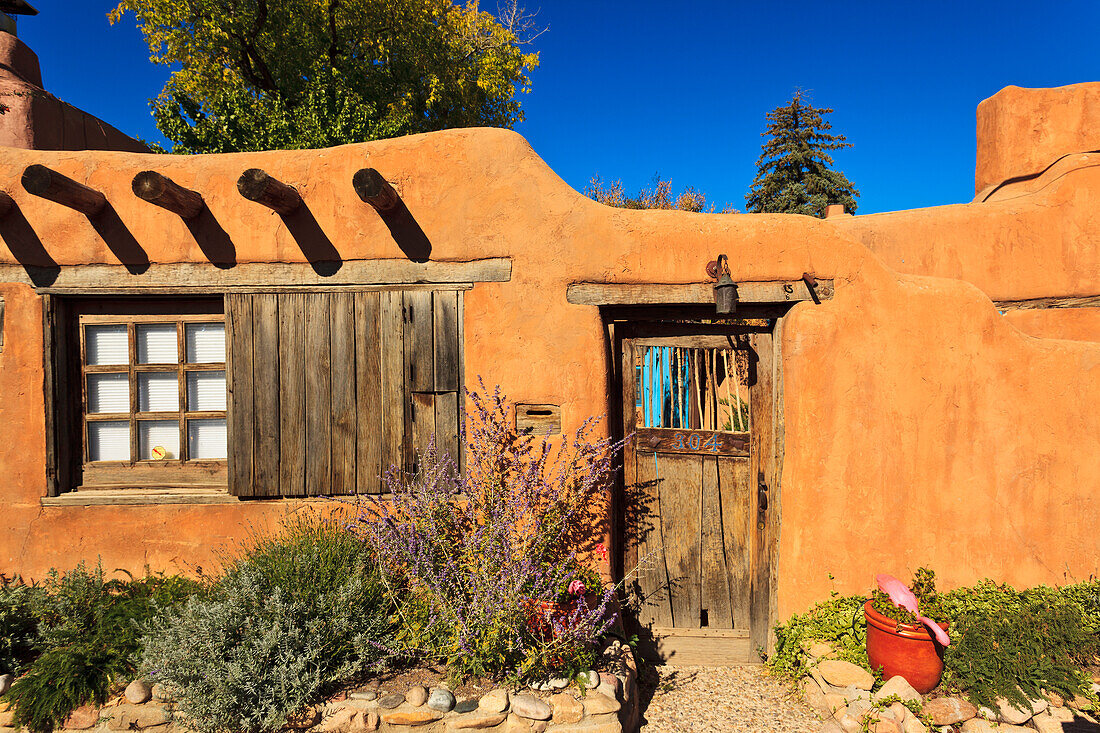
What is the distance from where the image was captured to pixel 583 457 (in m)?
3.71

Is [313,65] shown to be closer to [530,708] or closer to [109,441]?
[109,441]

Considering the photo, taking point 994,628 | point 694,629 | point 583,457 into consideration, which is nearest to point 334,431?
point 583,457

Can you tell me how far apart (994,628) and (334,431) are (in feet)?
14.9

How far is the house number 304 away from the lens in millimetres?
4137

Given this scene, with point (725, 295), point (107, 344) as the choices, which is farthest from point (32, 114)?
point (725, 295)

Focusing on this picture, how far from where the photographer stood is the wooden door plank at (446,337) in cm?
385

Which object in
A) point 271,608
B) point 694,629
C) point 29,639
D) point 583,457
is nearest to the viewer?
point 271,608

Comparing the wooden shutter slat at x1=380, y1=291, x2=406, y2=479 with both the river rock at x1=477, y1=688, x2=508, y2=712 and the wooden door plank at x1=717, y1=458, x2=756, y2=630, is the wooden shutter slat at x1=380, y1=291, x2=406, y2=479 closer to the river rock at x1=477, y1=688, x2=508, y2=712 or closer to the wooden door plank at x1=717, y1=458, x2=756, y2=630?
the river rock at x1=477, y1=688, x2=508, y2=712

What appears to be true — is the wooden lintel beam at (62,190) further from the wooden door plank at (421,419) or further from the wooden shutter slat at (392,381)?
the wooden door plank at (421,419)

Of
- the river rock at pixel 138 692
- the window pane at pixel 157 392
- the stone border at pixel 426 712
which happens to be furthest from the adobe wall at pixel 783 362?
the stone border at pixel 426 712

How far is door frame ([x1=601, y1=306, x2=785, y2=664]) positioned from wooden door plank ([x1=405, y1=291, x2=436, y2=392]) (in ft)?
4.19

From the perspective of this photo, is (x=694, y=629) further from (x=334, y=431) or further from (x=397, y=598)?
(x=334, y=431)

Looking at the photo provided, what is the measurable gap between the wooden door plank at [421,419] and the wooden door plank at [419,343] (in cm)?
6

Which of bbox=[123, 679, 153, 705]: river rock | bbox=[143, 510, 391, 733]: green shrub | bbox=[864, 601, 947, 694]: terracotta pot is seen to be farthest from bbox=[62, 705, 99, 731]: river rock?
bbox=[864, 601, 947, 694]: terracotta pot
